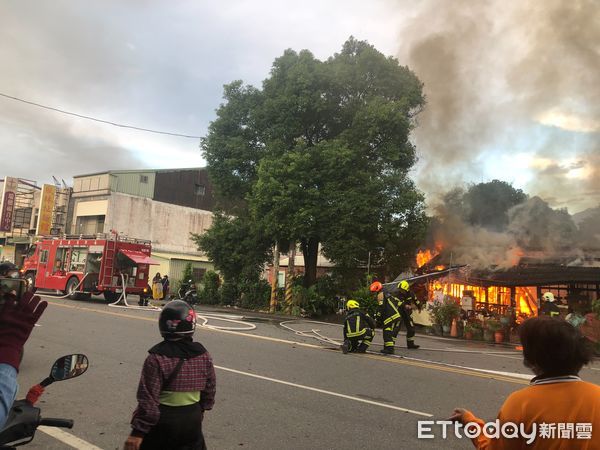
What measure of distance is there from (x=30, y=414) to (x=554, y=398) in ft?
7.40

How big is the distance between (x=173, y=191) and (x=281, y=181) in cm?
2190

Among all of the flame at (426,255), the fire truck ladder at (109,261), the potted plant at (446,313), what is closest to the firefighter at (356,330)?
the potted plant at (446,313)

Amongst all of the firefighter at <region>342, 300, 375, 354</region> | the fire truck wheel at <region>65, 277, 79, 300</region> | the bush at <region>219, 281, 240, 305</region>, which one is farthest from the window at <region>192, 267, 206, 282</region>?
the firefighter at <region>342, 300, 375, 354</region>

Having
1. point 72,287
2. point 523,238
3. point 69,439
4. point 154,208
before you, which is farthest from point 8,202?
point 69,439

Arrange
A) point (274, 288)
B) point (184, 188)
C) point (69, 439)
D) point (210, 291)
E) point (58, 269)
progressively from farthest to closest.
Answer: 1. point (184, 188)
2. point (210, 291)
3. point (274, 288)
4. point (58, 269)
5. point (69, 439)

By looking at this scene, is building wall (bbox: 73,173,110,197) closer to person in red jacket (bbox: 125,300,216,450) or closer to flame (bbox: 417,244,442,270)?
flame (bbox: 417,244,442,270)

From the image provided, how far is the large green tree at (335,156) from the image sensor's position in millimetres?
20188

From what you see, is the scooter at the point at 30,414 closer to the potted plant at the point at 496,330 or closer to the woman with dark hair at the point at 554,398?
the woman with dark hair at the point at 554,398

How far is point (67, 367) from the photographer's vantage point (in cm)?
229

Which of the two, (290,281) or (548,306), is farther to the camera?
(290,281)

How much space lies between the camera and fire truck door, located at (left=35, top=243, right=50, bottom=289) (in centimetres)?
2197

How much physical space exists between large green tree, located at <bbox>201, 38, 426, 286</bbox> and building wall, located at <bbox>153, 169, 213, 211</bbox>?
16.4m

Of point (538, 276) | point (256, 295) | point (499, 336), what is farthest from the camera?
point (256, 295)

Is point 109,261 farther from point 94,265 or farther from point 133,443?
point 133,443
